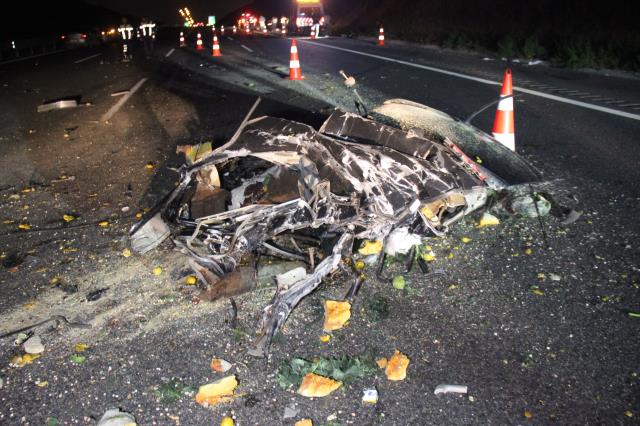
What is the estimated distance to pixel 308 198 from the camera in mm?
2996

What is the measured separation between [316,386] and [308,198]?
115 cm

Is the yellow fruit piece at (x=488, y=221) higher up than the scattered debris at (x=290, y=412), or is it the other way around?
the yellow fruit piece at (x=488, y=221)

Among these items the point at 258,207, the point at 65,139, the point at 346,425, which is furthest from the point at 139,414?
the point at 65,139

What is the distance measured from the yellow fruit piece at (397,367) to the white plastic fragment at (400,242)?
3.15 feet

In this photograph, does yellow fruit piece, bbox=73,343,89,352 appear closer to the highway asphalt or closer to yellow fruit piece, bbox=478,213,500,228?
the highway asphalt

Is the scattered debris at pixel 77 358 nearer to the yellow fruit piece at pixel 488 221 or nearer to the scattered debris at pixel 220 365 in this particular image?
the scattered debris at pixel 220 365

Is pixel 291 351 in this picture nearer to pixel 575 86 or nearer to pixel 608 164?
pixel 608 164

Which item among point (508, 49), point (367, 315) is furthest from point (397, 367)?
point (508, 49)

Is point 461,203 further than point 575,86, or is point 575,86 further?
point 575,86

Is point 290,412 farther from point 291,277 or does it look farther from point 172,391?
point 291,277

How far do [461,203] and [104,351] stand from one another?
2388mm

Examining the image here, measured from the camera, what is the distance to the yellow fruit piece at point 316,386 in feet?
7.40

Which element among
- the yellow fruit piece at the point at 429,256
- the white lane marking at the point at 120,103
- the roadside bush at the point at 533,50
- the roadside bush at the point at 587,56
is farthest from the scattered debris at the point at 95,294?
the roadside bush at the point at 533,50

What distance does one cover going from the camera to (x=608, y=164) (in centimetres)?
484
